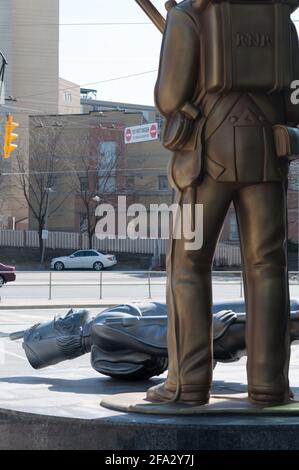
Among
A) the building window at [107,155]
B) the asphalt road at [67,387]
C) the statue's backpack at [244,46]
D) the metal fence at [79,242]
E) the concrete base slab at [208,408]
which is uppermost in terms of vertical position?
the building window at [107,155]

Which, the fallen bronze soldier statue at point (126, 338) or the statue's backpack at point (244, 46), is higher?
the statue's backpack at point (244, 46)

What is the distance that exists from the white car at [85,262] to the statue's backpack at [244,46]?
4053 cm

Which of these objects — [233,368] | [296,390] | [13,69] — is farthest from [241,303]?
[13,69]

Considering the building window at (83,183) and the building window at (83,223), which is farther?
the building window at (83,223)

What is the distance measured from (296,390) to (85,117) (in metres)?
44.4

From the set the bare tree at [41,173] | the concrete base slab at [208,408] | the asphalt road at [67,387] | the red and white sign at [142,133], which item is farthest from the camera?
the bare tree at [41,173]

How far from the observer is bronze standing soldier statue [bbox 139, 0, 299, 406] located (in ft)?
21.4

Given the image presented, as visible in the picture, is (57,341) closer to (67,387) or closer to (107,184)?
(67,387)

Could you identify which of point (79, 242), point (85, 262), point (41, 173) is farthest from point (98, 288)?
point (79, 242)

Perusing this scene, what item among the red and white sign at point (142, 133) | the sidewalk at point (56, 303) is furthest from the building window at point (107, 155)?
the sidewalk at point (56, 303)

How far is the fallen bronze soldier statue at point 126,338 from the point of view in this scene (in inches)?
307

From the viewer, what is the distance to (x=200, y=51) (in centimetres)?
659

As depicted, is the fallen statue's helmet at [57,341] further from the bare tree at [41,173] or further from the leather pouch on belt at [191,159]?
the bare tree at [41,173]

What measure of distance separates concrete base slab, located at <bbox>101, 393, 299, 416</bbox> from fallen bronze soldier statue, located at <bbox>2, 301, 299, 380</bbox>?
1052mm
